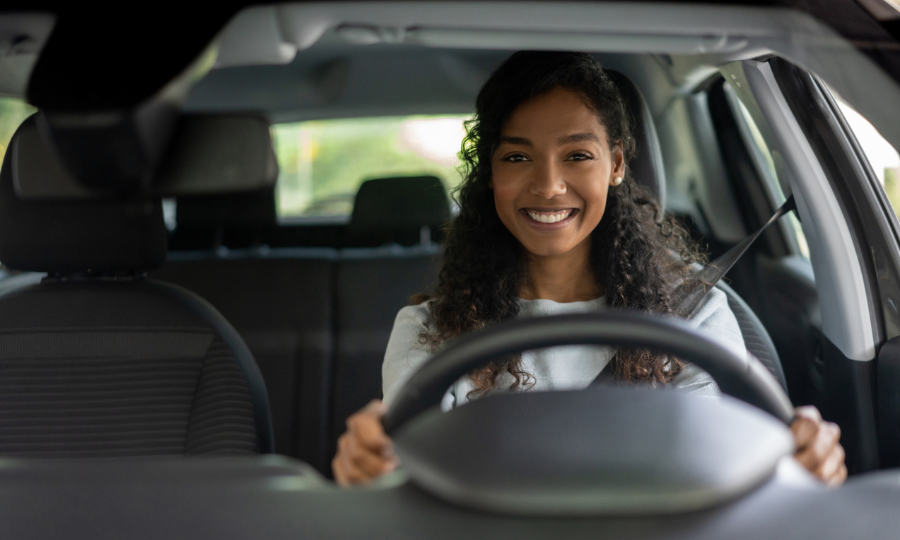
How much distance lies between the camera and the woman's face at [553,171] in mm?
1292

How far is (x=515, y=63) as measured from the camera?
135cm

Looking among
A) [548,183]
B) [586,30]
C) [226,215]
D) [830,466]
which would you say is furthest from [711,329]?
[226,215]

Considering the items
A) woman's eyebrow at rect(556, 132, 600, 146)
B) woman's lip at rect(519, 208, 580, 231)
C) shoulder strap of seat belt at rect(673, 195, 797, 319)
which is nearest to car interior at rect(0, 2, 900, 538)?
shoulder strap of seat belt at rect(673, 195, 797, 319)

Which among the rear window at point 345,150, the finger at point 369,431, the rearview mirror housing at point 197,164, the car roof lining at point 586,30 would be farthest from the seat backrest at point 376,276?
the car roof lining at point 586,30

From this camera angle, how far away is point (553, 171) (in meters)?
1.28

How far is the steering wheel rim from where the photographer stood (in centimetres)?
68

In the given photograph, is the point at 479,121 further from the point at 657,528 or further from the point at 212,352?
the point at 657,528

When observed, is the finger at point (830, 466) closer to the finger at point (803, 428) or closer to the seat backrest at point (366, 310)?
the finger at point (803, 428)

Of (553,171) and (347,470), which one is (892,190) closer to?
(553,171)

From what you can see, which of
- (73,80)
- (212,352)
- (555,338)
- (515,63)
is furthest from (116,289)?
(555,338)

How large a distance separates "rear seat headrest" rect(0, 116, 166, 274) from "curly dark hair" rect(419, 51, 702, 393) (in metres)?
0.64

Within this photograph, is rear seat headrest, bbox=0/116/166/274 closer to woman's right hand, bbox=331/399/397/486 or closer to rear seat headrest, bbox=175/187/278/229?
woman's right hand, bbox=331/399/397/486

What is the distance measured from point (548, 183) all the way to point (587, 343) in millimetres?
639

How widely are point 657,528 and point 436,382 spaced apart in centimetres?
26
